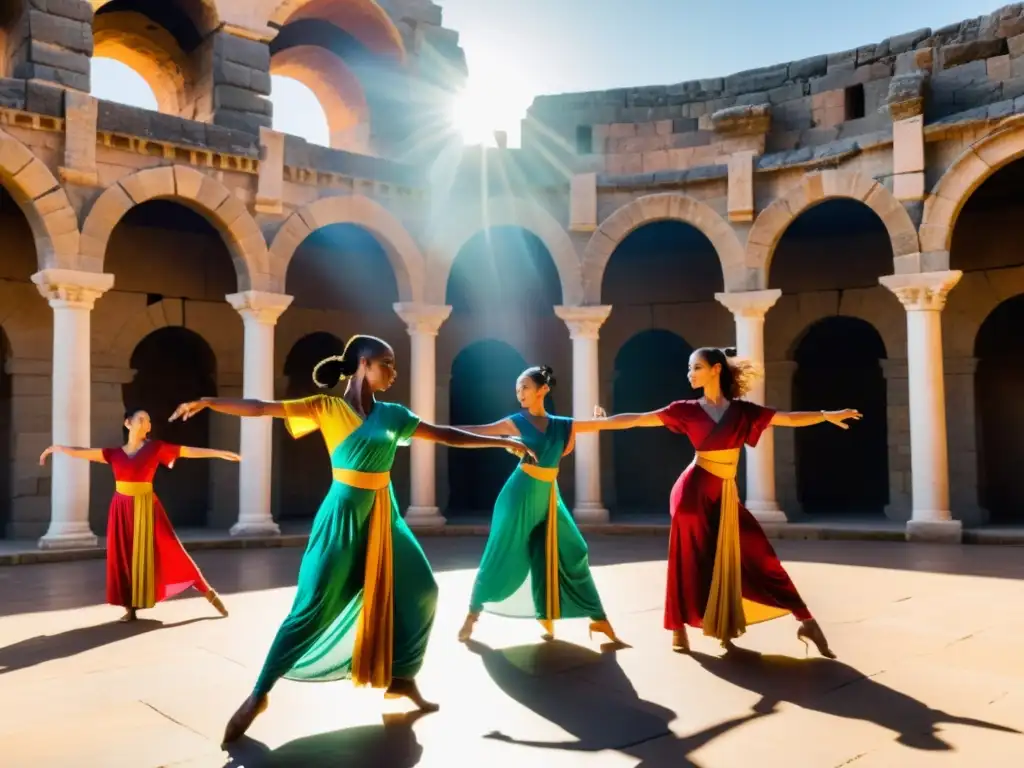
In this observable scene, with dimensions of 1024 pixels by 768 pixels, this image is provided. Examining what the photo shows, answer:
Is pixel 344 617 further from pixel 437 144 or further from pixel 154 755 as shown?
pixel 437 144

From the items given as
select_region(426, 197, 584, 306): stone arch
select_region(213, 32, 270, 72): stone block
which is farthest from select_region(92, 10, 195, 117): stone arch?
select_region(426, 197, 584, 306): stone arch

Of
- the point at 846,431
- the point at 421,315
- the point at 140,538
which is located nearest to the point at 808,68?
the point at 846,431

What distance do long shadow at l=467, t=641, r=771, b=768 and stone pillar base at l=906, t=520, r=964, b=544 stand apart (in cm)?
715

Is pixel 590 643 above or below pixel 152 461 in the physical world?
below

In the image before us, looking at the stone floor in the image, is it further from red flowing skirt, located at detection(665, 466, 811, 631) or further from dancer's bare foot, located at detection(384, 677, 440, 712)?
red flowing skirt, located at detection(665, 466, 811, 631)

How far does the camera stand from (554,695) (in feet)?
14.2

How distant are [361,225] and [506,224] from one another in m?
2.16

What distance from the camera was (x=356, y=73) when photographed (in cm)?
1459

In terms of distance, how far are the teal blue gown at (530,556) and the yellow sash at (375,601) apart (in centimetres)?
157

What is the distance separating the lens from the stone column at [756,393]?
12.0 m

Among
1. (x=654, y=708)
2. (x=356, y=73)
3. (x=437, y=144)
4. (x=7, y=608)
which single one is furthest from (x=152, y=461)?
(x=356, y=73)

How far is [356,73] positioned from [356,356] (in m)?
11.7

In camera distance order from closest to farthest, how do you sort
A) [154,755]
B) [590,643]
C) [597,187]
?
[154,755] → [590,643] → [597,187]

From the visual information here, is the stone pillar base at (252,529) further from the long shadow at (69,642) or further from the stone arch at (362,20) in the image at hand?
the stone arch at (362,20)
